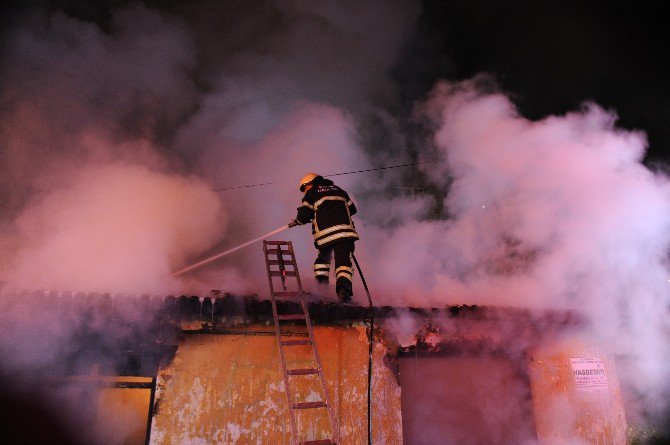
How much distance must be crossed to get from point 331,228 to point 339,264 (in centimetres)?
51

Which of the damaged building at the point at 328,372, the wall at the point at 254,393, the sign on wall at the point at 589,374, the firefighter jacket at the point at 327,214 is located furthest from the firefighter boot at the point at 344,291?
the sign on wall at the point at 589,374

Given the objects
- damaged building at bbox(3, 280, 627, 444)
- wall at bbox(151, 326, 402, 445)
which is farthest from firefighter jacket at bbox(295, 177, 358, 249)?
wall at bbox(151, 326, 402, 445)

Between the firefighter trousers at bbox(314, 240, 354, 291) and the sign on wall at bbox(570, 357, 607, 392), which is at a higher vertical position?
the firefighter trousers at bbox(314, 240, 354, 291)

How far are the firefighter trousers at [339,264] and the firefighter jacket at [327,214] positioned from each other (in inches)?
3.9

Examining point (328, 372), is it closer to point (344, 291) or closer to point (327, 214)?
point (344, 291)

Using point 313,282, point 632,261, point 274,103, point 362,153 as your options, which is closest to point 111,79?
point 274,103

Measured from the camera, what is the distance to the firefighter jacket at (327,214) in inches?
234

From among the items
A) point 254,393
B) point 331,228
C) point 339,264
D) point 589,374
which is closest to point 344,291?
point 339,264

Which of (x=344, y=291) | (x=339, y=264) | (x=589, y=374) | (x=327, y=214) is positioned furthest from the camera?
(x=589, y=374)

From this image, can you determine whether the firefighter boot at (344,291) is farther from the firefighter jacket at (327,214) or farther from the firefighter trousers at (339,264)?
the firefighter jacket at (327,214)

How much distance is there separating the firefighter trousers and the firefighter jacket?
10 centimetres

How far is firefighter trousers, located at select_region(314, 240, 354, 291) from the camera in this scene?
567 centimetres

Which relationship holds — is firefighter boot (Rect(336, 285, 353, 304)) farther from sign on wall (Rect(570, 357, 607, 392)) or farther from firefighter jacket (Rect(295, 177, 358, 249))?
sign on wall (Rect(570, 357, 607, 392))

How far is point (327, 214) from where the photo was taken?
6.11 meters
